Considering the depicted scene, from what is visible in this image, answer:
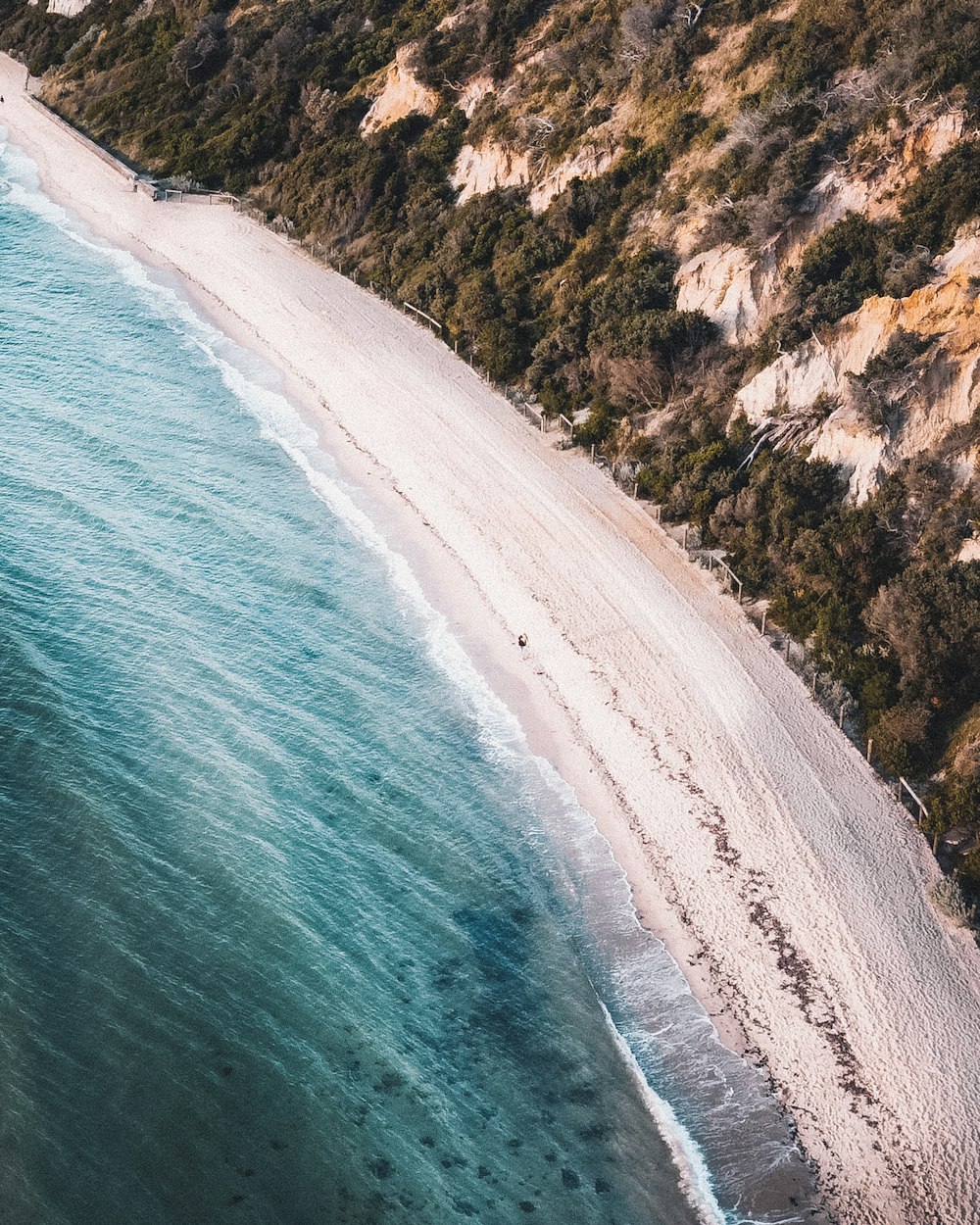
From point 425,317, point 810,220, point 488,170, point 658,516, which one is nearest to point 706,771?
point 658,516

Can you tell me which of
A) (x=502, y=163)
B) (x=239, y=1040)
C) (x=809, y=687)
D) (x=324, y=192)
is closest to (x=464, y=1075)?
(x=239, y=1040)

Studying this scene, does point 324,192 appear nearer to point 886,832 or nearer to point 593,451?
point 593,451

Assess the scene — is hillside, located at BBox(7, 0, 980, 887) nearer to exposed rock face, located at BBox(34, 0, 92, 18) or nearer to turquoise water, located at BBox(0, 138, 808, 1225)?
turquoise water, located at BBox(0, 138, 808, 1225)

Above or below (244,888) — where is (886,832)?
above

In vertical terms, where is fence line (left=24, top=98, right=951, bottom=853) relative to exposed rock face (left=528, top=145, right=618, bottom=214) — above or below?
below

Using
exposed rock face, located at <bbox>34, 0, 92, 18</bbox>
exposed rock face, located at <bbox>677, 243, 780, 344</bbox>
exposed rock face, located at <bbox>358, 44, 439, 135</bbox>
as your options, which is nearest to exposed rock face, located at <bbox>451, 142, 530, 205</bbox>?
exposed rock face, located at <bbox>358, 44, 439, 135</bbox>

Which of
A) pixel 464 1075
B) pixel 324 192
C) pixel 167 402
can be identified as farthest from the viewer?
pixel 324 192

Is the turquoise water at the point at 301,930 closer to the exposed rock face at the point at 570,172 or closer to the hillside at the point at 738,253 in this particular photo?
the hillside at the point at 738,253
